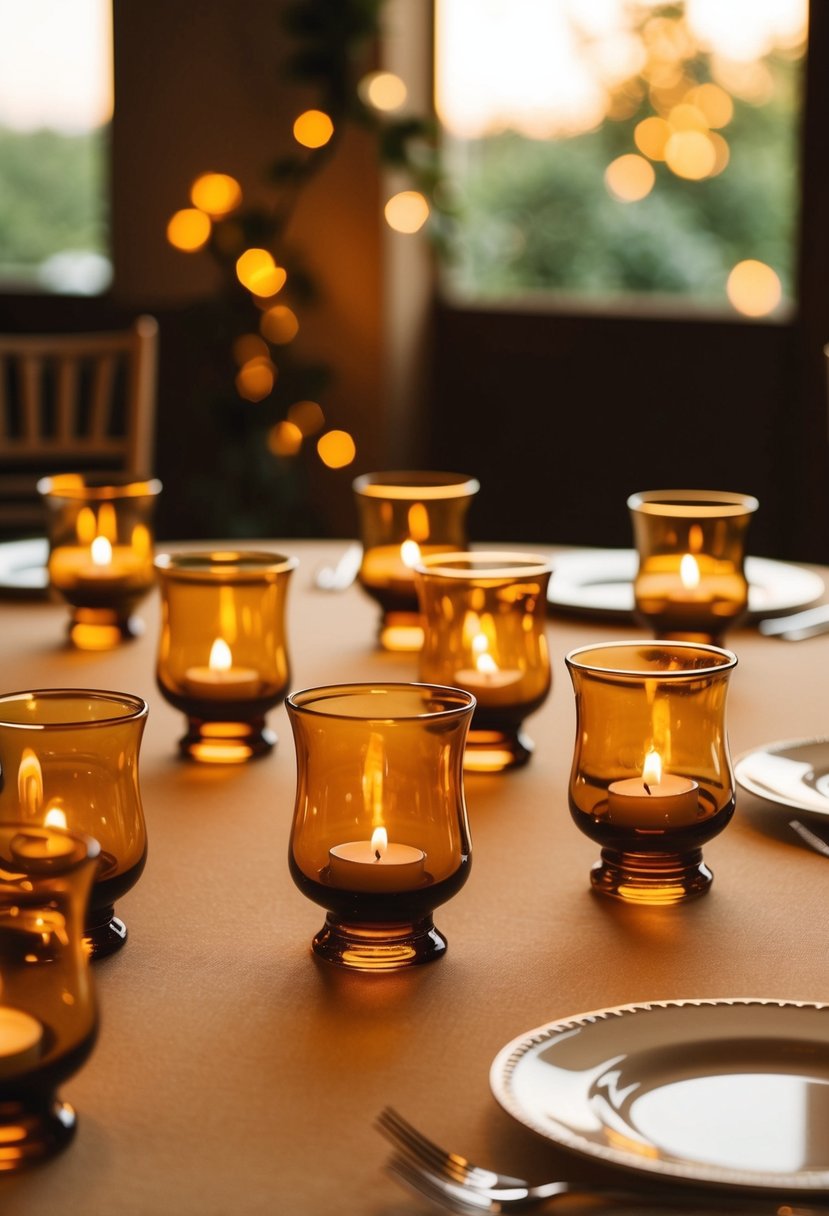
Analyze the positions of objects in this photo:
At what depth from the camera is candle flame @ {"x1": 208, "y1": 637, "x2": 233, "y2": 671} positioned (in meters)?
1.17

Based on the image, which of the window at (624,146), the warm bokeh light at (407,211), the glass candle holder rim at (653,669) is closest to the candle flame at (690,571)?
the glass candle holder rim at (653,669)

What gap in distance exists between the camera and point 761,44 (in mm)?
3732

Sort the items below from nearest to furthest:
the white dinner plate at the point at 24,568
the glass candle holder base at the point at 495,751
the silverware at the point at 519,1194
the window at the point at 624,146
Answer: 1. the silverware at the point at 519,1194
2. the glass candle holder base at the point at 495,751
3. the white dinner plate at the point at 24,568
4. the window at the point at 624,146

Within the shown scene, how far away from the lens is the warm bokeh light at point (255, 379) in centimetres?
419

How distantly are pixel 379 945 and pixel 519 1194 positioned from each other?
0.24m

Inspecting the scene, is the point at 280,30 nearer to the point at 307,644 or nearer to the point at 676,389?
the point at 676,389

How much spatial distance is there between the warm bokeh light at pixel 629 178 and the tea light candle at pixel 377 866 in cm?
347

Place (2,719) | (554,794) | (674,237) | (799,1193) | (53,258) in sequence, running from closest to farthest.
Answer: (799,1193) < (2,719) < (554,794) < (674,237) < (53,258)

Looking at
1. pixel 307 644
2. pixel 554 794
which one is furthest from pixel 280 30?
pixel 554 794

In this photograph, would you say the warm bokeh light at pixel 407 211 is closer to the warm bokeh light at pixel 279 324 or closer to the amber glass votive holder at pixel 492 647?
the warm bokeh light at pixel 279 324

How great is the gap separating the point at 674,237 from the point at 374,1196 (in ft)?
12.2

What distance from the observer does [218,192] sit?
14.0 feet

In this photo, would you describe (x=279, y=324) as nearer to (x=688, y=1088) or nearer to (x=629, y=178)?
(x=629, y=178)

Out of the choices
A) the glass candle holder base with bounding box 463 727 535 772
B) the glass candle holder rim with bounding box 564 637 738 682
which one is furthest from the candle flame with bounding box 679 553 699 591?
the glass candle holder rim with bounding box 564 637 738 682
